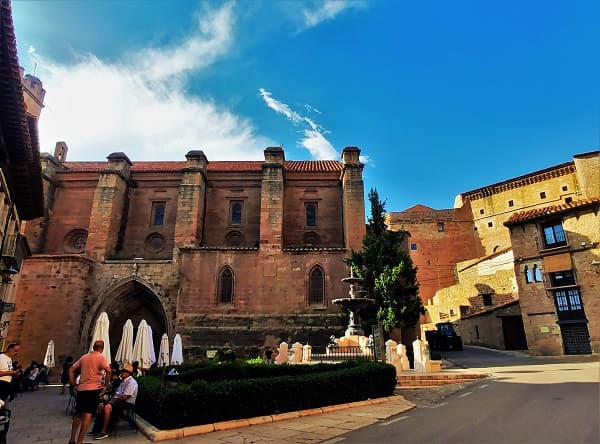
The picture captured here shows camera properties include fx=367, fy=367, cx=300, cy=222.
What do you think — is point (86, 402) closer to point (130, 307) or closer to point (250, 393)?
point (250, 393)

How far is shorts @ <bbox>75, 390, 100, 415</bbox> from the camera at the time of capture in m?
5.15

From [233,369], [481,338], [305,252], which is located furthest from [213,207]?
[481,338]

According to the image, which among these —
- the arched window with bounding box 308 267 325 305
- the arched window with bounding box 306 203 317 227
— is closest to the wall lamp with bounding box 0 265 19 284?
the arched window with bounding box 308 267 325 305

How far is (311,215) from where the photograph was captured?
2623 centimetres

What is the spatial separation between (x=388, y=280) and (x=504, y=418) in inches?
453

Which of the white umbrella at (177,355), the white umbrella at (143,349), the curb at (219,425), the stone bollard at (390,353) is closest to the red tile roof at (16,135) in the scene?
the white umbrella at (143,349)

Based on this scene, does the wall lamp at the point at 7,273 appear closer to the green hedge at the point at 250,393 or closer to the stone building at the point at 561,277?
the green hedge at the point at 250,393

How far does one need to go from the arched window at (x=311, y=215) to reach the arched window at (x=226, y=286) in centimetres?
689

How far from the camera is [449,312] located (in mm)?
35906

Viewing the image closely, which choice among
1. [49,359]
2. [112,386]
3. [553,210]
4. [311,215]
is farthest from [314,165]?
[112,386]

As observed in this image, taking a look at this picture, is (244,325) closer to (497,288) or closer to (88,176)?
(88,176)

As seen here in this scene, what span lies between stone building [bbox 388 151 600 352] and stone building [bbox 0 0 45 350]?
24.2 m

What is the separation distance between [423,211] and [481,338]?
2280 cm

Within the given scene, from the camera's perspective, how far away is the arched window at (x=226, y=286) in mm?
21516
